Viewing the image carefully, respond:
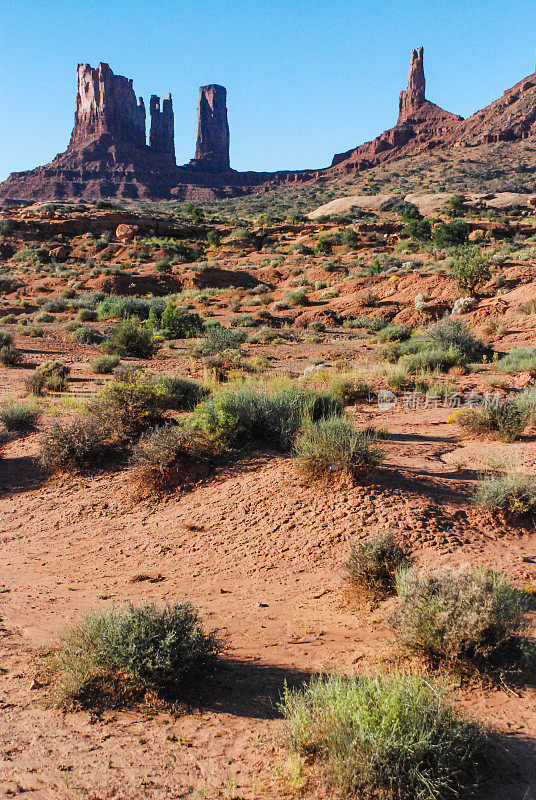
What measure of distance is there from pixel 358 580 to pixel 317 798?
91.4 inches

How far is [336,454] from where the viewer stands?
21.2 feet

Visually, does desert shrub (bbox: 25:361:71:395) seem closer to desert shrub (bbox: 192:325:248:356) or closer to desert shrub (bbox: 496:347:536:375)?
desert shrub (bbox: 192:325:248:356)

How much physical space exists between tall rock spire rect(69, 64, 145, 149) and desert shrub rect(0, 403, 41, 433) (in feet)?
408

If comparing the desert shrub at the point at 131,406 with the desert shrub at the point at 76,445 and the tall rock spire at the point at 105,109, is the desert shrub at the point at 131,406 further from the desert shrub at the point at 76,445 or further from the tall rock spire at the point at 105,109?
the tall rock spire at the point at 105,109

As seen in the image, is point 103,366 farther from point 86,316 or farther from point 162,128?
point 162,128

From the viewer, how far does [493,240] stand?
35.5 metres

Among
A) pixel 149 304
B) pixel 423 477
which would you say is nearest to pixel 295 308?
pixel 149 304

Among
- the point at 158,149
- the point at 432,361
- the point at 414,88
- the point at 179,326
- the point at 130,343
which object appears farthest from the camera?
the point at 158,149

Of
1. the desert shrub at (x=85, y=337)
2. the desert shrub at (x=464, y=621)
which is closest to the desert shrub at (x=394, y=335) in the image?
the desert shrub at (x=85, y=337)

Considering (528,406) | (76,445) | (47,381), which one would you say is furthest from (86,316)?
(528,406)

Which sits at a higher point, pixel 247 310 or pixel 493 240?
pixel 493 240

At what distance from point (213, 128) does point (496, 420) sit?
14905cm

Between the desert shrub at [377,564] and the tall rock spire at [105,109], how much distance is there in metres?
130

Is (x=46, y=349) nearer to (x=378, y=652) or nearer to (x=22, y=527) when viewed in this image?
(x=22, y=527)
